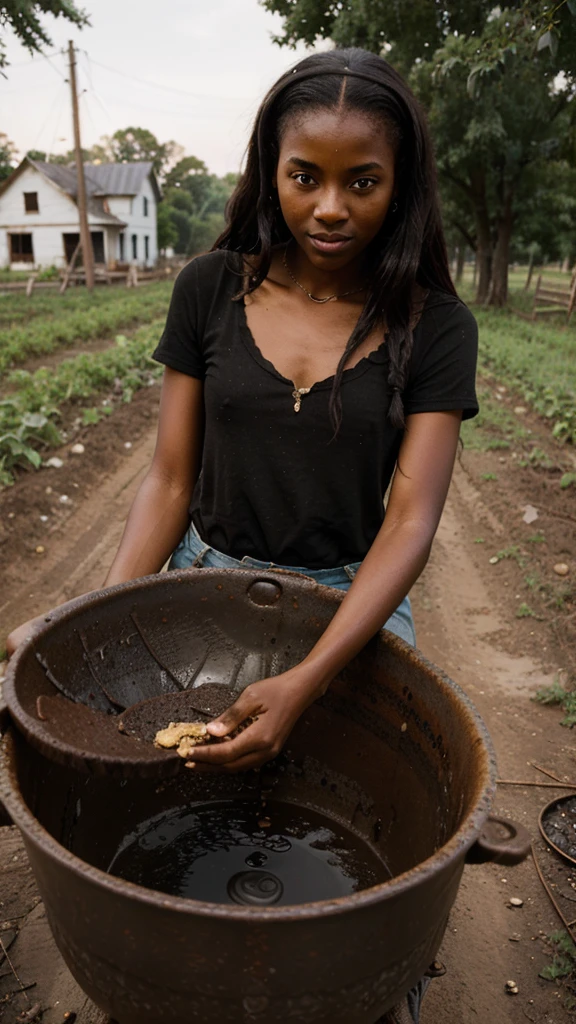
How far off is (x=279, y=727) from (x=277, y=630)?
1.45 ft

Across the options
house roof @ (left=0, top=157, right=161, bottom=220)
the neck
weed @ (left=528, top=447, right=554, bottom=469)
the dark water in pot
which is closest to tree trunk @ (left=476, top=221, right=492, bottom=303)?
Answer: weed @ (left=528, top=447, right=554, bottom=469)

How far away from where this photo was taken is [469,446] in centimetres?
680

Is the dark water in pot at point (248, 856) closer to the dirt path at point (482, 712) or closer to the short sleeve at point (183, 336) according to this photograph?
the dirt path at point (482, 712)

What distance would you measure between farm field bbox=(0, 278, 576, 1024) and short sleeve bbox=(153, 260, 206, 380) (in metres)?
1.49

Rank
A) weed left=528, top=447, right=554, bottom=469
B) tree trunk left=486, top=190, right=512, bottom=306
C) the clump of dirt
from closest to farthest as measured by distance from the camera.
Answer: the clump of dirt, weed left=528, top=447, right=554, bottom=469, tree trunk left=486, top=190, right=512, bottom=306

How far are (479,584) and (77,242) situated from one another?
29236mm

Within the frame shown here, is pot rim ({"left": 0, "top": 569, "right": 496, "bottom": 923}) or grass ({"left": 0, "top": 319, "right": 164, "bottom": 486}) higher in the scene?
pot rim ({"left": 0, "top": 569, "right": 496, "bottom": 923})

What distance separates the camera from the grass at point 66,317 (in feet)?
36.7

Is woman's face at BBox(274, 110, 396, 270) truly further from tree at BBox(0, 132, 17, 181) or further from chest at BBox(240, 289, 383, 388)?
tree at BBox(0, 132, 17, 181)

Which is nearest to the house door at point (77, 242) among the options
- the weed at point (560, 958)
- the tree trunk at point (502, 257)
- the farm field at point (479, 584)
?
the tree trunk at point (502, 257)

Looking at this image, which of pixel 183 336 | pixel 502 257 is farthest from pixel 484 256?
pixel 183 336

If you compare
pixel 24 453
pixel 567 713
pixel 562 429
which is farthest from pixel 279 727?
pixel 562 429

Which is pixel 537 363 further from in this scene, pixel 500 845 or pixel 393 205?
pixel 500 845

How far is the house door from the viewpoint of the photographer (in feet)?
97.4
